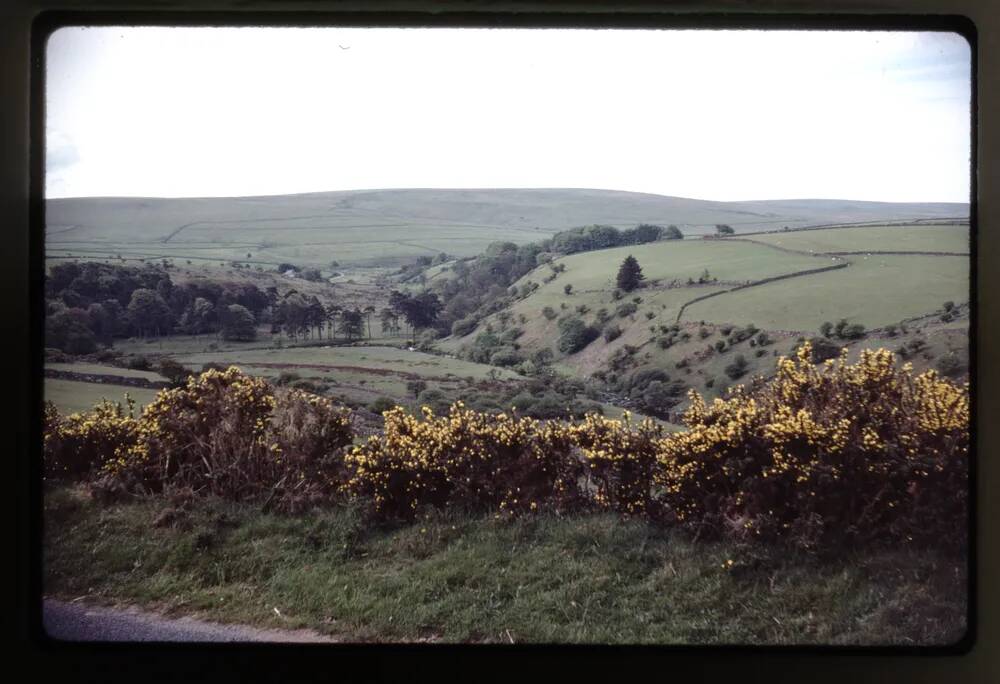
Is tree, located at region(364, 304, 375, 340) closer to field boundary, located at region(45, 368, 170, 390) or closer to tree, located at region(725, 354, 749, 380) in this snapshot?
field boundary, located at region(45, 368, 170, 390)

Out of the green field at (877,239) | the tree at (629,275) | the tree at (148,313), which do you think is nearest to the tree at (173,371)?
the tree at (148,313)

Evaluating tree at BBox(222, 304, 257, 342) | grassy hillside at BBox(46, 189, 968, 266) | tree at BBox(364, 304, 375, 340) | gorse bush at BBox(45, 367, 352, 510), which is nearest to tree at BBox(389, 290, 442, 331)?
tree at BBox(364, 304, 375, 340)

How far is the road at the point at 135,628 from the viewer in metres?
3.83

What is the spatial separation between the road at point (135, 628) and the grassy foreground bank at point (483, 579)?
50 millimetres

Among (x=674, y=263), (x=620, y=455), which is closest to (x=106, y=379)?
(x=620, y=455)

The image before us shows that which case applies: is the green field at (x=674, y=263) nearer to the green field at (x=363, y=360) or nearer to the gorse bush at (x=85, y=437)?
the green field at (x=363, y=360)

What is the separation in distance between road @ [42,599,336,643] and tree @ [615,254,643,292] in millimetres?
2179

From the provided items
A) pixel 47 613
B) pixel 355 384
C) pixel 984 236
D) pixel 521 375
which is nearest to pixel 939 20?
pixel 984 236

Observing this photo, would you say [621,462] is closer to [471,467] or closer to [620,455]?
[620,455]

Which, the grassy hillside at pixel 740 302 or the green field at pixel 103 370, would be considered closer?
the grassy hillside at pixel 740 302

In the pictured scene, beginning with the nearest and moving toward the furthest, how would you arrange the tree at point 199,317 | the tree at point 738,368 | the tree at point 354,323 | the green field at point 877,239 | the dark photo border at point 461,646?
the dark photo border at point 461,646, the green field at point 877,239, the tree at point 738,368, the tree at point 199,317, the tree at point 354,323

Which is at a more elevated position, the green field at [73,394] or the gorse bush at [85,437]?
the green field at [73,394]

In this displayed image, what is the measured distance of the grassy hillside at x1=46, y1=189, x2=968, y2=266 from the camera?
406cm

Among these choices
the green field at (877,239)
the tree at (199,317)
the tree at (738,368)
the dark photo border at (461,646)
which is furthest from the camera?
the tree at (199,317)
